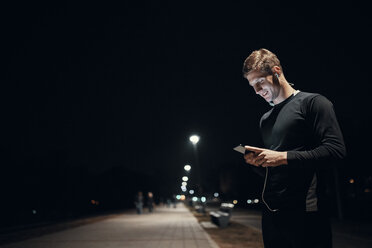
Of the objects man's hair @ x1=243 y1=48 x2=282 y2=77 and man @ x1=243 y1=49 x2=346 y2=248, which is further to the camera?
man's hair @ x1=243 y1=48 x2=282 y2=77

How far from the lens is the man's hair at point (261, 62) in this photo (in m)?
2.14

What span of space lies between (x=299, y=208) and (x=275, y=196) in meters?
0.15

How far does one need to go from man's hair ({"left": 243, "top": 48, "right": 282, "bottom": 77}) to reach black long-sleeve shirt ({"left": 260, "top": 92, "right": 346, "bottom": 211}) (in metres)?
0.24

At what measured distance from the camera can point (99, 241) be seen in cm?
1127

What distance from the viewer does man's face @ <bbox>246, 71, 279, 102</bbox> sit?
2.15 meters

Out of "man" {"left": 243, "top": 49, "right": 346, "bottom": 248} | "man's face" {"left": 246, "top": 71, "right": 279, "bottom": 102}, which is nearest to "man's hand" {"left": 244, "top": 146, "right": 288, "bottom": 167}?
"man" {"left": 243, "top": 49, "right": 346, "bottom": 248}

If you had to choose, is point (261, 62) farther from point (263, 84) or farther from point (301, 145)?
point (301, 145)

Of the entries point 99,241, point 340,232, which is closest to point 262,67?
point 99,241

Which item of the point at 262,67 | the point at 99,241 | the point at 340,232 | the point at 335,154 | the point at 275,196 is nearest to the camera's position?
the point at 335,154

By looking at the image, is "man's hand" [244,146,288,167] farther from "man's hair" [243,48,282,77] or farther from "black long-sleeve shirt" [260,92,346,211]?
"man's hair" [243,48,282,77]

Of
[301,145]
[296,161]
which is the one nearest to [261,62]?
[301,145]

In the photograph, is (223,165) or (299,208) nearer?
(299,208)

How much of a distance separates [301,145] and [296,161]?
190 millimetres

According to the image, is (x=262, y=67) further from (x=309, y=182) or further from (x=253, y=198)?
(x=253, y=198)
